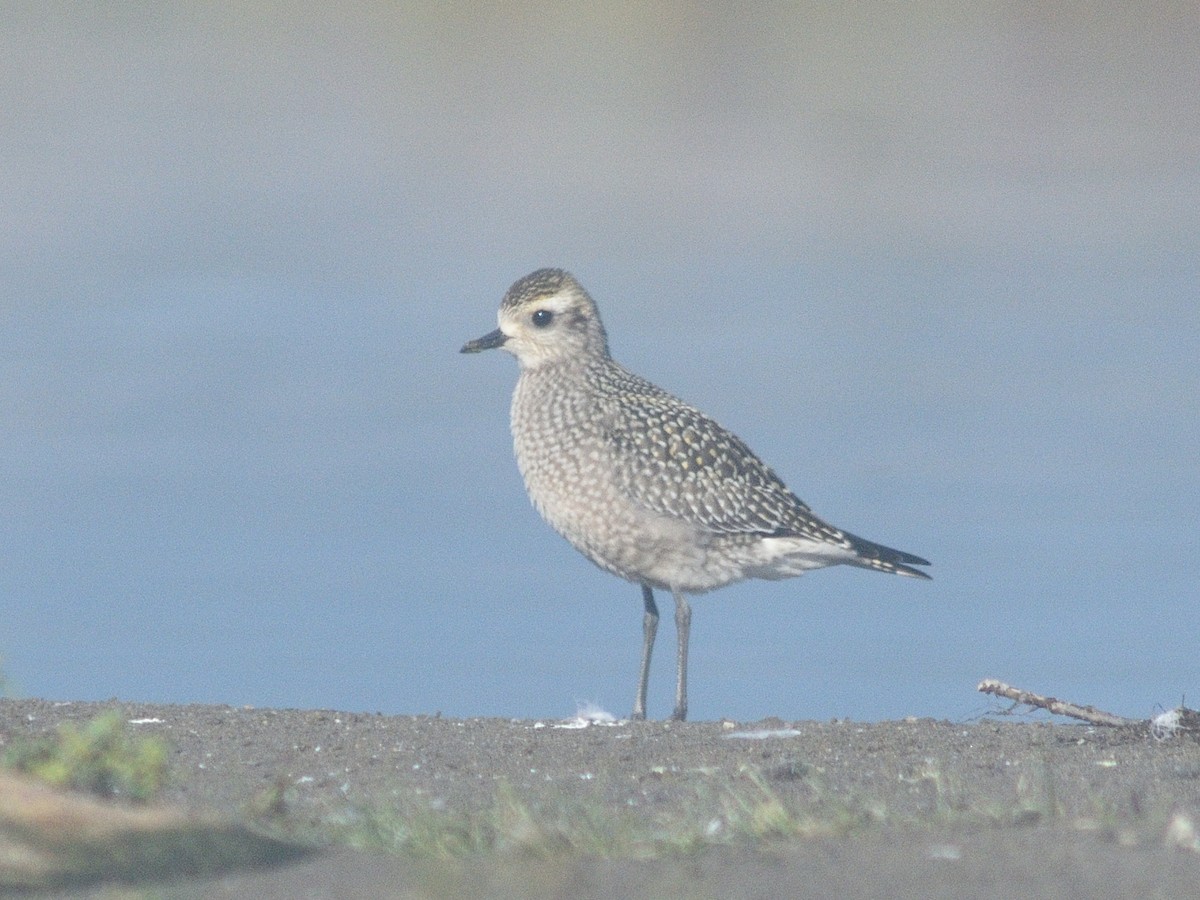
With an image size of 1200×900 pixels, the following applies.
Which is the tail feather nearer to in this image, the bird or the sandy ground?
the bird

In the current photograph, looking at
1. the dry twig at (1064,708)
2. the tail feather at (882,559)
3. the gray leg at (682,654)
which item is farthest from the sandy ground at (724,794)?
the tail feather at (882,559)

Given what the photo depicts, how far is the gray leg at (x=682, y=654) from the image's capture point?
10.1 metres

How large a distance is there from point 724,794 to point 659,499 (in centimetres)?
469

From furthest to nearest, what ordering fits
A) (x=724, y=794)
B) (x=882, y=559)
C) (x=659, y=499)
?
(x=882, y=559) → (x=659, y=499) → (x=724, y=794)

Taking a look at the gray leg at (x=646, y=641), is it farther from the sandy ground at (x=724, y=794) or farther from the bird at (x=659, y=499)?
the sandy ground at (x=724, y=794)

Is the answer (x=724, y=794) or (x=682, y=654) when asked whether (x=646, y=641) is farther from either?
(x=724, y=794)

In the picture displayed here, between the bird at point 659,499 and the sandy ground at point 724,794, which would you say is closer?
the sandy ground at point 724,794

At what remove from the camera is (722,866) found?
4.42 m

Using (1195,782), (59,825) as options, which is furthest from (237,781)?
(1195,782)

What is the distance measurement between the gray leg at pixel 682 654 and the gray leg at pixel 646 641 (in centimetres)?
23

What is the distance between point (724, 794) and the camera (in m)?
5.80

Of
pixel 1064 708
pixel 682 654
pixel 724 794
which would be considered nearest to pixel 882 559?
pixel 682 654

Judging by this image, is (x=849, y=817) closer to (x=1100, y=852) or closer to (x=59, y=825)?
(x=1100, y=852)

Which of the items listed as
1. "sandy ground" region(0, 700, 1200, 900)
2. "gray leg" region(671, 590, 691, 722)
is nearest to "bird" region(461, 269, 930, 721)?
"gray leg" region(671, 590, 691, 722)
